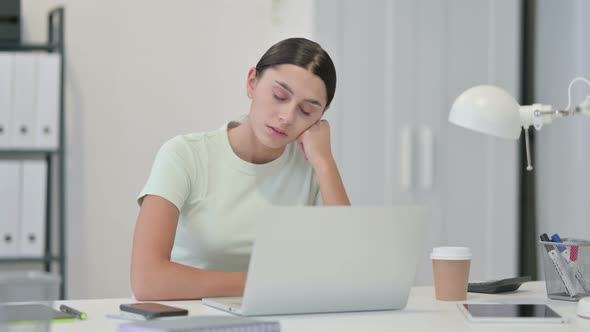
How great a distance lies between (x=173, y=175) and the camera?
72.7 inches

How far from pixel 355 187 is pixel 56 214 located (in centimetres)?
115

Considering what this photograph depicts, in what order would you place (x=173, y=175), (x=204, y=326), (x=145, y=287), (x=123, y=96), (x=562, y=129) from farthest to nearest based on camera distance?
1. (x=123, y=96)
2. (x=562, y=129)
3. (x=173, y=175)
4. (x=145, y=287)
5. (x=204, y=326)

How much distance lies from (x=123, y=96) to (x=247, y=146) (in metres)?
1.38

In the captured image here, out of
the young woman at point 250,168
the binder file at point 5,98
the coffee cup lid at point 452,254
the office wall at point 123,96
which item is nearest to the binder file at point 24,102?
the binder file at point 5,98

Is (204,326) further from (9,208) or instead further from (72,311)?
(9,208)

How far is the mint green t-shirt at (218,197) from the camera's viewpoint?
1.93 meters

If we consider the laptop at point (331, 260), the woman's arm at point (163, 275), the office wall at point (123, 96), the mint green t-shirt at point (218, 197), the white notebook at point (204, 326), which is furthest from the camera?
the office wall at point (123, 96)

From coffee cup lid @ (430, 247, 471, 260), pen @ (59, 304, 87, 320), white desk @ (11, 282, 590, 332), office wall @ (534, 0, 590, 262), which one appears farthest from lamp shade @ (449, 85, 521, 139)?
office wall @ (534, 0, 590, 262)

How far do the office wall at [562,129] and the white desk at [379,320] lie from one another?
5.10 feet

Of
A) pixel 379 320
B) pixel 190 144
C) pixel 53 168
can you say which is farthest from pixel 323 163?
pixel 53 168

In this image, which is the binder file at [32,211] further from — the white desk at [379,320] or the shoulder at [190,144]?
the white desk at [379,320]

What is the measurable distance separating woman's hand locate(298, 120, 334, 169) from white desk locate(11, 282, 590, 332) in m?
0.49

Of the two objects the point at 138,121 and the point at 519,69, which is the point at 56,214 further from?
the point at 519,69

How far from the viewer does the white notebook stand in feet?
3.61
